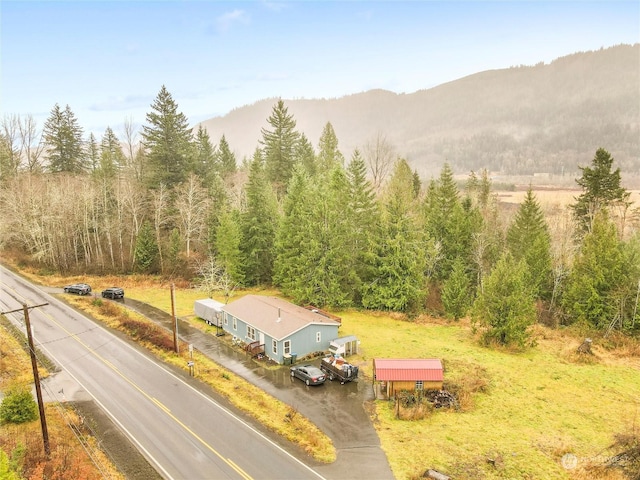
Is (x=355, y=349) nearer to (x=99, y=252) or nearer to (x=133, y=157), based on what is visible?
(x=99, y=252)

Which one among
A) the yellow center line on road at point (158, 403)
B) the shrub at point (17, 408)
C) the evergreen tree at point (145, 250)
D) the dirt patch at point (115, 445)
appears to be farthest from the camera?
the evergreen tree at point (145, 250)

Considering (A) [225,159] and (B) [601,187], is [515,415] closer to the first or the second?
(B) [601,187]

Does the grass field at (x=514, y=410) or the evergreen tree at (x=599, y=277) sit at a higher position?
the evergreen tree at (x=599, y=277)

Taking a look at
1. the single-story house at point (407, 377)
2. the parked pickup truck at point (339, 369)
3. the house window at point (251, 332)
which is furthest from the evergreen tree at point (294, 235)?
the single-story house at point (407, 377)

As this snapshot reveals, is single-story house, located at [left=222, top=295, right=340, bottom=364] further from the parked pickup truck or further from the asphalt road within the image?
the asphalt road

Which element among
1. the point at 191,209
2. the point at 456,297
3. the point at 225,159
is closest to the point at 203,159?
the point at 225,159

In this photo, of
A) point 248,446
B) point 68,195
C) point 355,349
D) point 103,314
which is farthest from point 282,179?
point 248,446

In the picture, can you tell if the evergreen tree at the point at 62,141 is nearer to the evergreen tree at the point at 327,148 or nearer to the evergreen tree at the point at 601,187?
the evergreen tree at the point at 327,148
